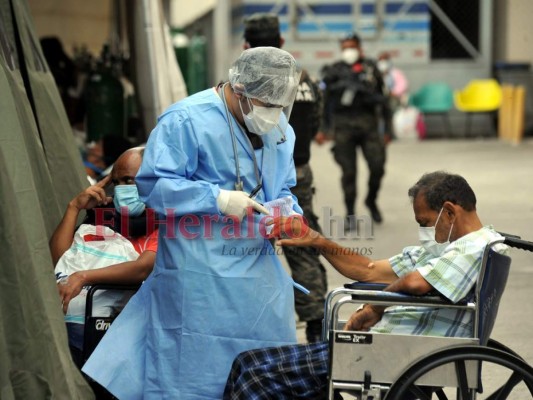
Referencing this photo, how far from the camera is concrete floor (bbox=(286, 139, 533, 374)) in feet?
23.9

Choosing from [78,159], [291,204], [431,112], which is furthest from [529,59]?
[291,204]

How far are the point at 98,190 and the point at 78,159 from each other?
4.06 feet

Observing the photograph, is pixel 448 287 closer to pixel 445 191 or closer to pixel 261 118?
pixel 445 191

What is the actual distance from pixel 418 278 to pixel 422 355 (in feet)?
0.95

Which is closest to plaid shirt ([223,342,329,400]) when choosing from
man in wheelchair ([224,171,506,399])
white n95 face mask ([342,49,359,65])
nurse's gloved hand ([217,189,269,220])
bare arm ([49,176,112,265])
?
man in wheelchair ([224,171,506,399])

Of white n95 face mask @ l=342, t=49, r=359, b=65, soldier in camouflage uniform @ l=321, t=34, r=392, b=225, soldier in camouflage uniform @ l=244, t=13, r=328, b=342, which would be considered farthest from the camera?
white n95 face mask @ l=342, t=49, r=359, b=65

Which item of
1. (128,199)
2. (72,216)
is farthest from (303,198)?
(72,216)

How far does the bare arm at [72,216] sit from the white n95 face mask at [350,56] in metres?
5.71

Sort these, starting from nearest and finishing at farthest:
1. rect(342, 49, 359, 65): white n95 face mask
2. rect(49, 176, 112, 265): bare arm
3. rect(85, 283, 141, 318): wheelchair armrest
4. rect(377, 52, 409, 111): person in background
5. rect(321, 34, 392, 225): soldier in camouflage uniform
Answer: rect(85, 283, 141, 318): wheelchair armrest < rect(49, 176, 112, 265): bare arm < rect(321, 34, 392, 225): soldier in camouflage uniform < rect(342, 49, 359, 65): white n95 face mask < rect(377, 52, 409, 111): person in background

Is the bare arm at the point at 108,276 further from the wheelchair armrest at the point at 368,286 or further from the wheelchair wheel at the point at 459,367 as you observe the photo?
the wheelchair wheel at the point at 459,367

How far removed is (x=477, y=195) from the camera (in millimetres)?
12578

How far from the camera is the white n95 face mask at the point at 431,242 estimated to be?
13.5 ft

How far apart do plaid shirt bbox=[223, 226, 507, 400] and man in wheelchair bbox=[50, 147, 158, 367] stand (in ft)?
2.60

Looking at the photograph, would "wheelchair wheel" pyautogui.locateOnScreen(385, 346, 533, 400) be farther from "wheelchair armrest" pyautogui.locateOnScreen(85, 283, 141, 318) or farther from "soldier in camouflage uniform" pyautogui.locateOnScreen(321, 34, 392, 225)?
"soldier in camouflage uniform" pyautogui.locateOnScreen(321, 34, 392, 225)
